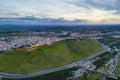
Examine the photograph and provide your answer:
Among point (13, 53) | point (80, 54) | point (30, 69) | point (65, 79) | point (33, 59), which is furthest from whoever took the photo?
point (80, 54)

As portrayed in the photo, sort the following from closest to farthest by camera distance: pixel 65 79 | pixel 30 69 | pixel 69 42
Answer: pixel 65 79, pixel 30 69, pixel 69 42

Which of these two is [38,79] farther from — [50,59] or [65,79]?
[50,59]

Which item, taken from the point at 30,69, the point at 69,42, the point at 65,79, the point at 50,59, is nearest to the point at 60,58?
the point at 50,59

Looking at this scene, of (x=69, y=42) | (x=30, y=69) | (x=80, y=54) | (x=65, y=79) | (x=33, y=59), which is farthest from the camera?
(x=69, y=42)

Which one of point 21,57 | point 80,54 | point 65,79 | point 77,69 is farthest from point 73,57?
point 65,79

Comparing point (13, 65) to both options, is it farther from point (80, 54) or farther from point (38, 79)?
point (80, 54)

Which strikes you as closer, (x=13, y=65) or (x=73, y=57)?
(x=13, y=65)

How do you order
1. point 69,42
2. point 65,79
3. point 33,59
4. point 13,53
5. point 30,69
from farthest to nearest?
point 69,42 < point 13,53 < point 33,59 < point 30,69 < point 65,79

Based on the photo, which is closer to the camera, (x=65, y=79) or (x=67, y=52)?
(x=65, y=79)
